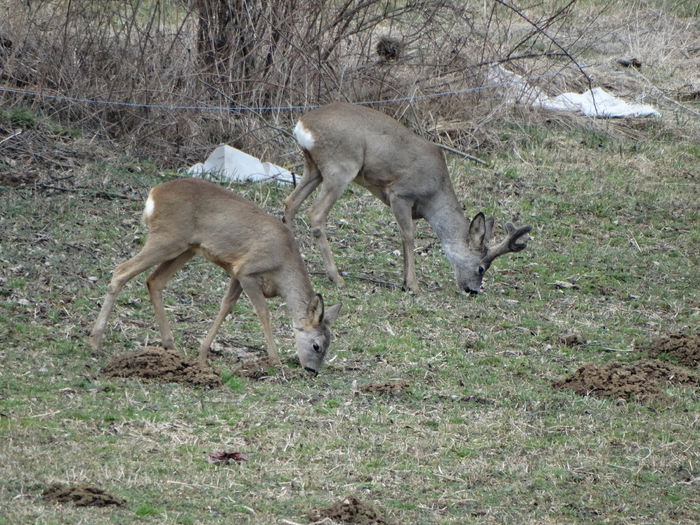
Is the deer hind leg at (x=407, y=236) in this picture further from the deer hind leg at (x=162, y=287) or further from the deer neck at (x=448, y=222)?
the deer hind leg at (x=162, y=287)

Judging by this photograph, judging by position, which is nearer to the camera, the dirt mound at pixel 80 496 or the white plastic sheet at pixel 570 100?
the dirt mound at pixel 80 496

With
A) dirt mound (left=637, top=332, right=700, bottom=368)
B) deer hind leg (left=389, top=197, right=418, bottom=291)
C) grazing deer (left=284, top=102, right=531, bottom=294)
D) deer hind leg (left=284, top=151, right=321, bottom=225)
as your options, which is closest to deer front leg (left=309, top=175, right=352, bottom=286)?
grazing deer (left=284, top=102, right=531, bottom=294)

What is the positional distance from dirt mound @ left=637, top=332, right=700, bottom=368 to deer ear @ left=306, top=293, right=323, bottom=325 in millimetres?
2965

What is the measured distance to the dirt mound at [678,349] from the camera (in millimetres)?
9133

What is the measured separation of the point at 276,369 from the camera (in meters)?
8.01

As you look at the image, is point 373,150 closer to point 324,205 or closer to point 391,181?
point 391,181

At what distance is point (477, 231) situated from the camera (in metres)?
11.6

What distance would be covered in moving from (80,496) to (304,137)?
6.35 metres

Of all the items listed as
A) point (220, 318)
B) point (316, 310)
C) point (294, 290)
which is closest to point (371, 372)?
point (316, 310)

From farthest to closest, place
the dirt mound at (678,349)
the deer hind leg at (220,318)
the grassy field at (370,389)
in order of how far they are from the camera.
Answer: the dirt mound at (678,349) < the deer hind leg at (220,318) < the grassy field at (370,389)

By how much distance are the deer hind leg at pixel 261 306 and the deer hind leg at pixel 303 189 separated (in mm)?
3014

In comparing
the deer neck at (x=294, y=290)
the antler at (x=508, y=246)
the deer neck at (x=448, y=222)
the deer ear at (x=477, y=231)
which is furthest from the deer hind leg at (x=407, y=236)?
the deer neck at (x=294, y=290)

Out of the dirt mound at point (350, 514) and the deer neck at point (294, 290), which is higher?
the deer neck at point (294, 290)

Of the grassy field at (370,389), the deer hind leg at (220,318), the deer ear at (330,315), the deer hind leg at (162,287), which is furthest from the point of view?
the deer ear at (330,315)
